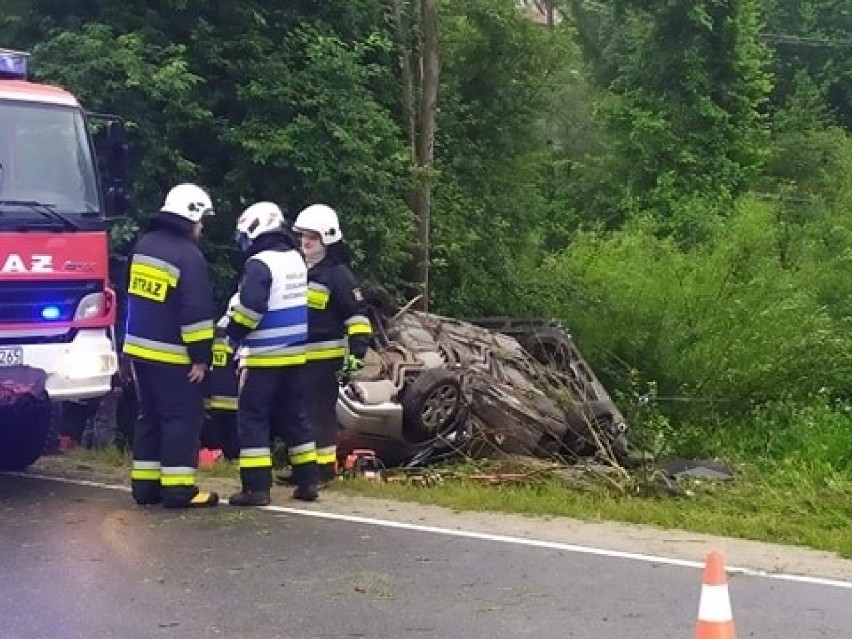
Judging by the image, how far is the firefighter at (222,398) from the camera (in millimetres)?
8398

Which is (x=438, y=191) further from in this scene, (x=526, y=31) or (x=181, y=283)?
(x=181, y=283)

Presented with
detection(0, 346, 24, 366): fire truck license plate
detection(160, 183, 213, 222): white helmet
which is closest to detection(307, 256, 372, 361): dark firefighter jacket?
detection(160, 183, 213, 222): white helmet

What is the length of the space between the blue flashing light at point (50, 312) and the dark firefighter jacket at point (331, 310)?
1617 mm

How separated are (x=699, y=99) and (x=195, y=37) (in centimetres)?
1761

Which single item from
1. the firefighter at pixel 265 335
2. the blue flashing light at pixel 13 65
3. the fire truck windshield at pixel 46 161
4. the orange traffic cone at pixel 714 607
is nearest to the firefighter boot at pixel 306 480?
the firefighter at pixel 265 335

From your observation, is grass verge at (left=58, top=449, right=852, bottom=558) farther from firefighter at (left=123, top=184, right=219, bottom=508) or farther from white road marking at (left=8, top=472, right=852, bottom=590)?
firefighter at (left=123, top=184, right=219, bottom=508)

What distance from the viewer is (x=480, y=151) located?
16.0m

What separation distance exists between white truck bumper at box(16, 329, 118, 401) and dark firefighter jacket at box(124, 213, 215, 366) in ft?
1.69

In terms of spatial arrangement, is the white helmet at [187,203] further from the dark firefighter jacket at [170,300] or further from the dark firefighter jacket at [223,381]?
the dark firefighter jacket at [223,381]

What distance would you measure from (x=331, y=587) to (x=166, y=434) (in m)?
2.07

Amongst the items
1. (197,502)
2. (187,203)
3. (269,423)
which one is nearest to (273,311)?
(269,423)

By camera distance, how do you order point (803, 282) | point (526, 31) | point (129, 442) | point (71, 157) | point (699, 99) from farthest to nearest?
point (699, 99) < point (803, 282) < point (526, 31) < point (129, 442) < point (71, 157)

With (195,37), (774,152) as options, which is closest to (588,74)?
(774,152)

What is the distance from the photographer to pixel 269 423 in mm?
8188
